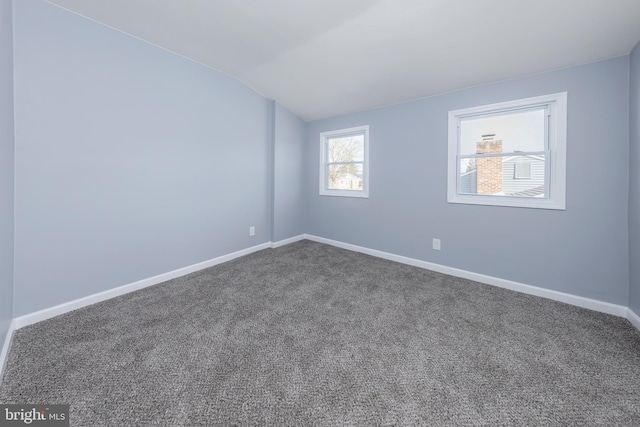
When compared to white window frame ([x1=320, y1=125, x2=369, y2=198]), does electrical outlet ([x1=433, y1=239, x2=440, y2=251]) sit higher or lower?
lower

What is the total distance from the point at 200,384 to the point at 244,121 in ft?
10.1

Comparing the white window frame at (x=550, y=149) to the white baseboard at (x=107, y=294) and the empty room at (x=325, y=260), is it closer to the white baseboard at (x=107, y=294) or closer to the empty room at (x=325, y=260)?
the empty room at (x=325, y=260)

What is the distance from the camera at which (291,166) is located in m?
4.14

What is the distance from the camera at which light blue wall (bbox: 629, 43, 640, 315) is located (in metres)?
1.81

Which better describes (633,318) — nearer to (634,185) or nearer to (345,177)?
(634,185)

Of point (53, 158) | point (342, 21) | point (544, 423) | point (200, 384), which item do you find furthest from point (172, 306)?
point (342, 21)

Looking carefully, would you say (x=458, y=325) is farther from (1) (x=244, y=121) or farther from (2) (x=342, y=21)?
(1) (x=244, y=121)

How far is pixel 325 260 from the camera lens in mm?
3369

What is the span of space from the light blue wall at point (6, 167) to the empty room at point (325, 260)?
28mm

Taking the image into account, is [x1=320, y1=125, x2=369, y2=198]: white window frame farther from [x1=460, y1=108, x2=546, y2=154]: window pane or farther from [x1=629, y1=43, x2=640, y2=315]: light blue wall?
[x1=629, y1=43, x2=640, y2=315]: light blue wall

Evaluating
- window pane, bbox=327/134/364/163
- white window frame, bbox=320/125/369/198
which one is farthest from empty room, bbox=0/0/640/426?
window pane, bbox=327/134/364/163

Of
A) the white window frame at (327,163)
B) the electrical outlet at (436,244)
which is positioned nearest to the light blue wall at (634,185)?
the electrical outlet at (436,244)

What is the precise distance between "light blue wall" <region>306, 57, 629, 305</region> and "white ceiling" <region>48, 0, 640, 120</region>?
19cm

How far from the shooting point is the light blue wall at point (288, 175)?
3.89m
